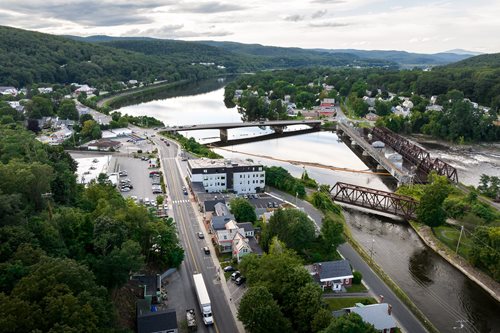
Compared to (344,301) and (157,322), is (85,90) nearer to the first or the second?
(157,322)

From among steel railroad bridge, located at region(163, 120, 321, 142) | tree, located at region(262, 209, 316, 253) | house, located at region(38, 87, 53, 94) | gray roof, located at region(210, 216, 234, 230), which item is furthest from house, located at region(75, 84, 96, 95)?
tree, located at region(262, 209, 316, 253)

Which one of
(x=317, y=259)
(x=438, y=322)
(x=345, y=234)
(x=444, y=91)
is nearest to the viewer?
(x=438, y=322)

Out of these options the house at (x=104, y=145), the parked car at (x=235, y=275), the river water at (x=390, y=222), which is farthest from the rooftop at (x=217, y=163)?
the house at (x=104, y=145)

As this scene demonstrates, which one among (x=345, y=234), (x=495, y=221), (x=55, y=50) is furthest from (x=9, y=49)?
(x=495, y=221)

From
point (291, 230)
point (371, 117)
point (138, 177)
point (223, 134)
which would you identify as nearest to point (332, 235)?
point (291, 230)

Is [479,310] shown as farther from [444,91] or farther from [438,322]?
[444,91]

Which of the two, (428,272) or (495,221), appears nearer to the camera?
(428,272)
